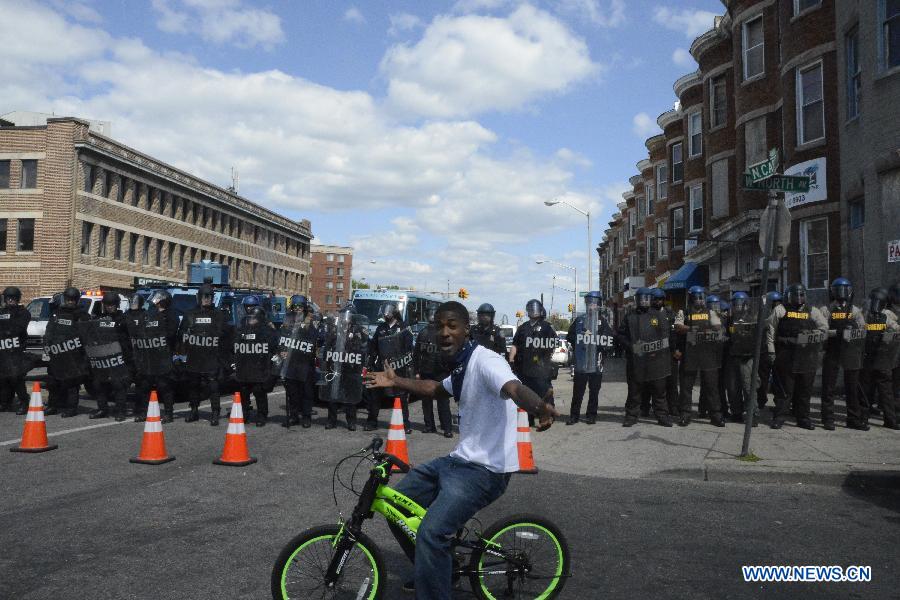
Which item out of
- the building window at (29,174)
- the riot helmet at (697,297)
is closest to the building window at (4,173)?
the building window at (29,174)

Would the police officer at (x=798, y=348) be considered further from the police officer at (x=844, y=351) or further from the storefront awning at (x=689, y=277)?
the storefront awning at (x=689, y=277)

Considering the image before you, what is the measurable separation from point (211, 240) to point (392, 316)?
168 feet

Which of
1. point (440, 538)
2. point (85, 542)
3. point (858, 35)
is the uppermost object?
point (858, 35)

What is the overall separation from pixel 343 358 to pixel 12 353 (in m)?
5.97

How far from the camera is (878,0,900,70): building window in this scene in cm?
1527

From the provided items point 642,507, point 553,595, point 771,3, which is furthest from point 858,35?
point 553,595

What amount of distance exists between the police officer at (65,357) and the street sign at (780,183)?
1069 centimetres

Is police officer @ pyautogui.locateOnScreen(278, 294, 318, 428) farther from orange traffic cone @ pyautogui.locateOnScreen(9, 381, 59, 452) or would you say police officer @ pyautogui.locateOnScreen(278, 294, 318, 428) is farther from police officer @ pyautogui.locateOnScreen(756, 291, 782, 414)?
police officer @ pyautogui.locateOnScreen(756, 291, 782, 414)

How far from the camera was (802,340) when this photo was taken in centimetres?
1141

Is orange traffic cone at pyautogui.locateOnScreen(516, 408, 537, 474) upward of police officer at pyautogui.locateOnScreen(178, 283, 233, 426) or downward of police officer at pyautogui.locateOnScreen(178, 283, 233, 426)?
downward

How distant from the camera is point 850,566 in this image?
531 centimetres

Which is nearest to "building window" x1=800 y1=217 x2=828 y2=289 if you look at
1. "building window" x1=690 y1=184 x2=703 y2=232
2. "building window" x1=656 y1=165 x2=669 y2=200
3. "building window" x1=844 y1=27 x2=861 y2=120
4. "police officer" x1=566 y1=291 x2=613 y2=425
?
"building window" x1=844 y1=27 x2=861 y2=120

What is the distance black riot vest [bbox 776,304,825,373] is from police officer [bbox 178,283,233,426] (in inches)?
345

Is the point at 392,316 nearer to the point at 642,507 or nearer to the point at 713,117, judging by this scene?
the point at 642,507
